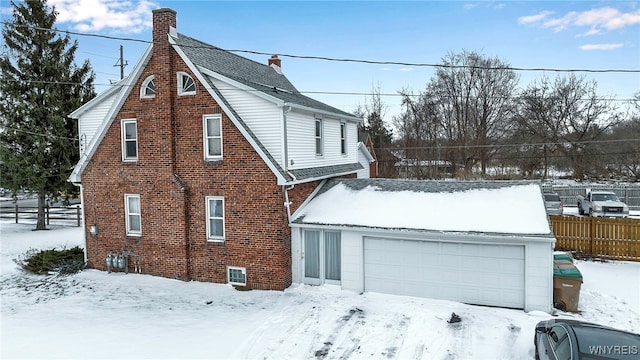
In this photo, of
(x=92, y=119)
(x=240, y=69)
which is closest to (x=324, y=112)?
(x=240, y=69)

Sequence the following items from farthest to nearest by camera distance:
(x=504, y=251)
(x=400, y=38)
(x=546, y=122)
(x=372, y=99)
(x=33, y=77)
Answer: (x=372, y=99)
(x=546, y=122)
(x=33, y=77)
(x=400, y=38)
(x=504, y=251)

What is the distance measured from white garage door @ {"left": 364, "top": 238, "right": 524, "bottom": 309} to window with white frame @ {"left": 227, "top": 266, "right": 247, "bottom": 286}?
4024mm

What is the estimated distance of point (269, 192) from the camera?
13117 millimetres

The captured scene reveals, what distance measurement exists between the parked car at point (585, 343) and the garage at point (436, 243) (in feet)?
10.7

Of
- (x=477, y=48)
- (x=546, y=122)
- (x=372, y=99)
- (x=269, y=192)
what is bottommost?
(x=269, y=192)

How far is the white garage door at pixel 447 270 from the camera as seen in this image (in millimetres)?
11352

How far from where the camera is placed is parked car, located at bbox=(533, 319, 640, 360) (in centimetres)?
651

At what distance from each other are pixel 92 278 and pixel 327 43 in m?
14.5

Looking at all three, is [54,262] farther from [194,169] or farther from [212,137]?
[212,137]

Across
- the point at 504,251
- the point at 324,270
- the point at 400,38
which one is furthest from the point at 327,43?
the point at 504,251

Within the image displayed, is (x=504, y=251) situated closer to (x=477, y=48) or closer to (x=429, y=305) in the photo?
(x=429, y=305)

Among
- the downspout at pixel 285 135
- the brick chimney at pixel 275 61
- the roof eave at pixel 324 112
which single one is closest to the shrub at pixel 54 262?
the downspout at pixel 285 135

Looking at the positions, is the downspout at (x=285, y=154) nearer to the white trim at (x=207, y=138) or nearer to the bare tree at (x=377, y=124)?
the white trim at (x=207, y=138)

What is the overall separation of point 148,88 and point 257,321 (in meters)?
9.18
